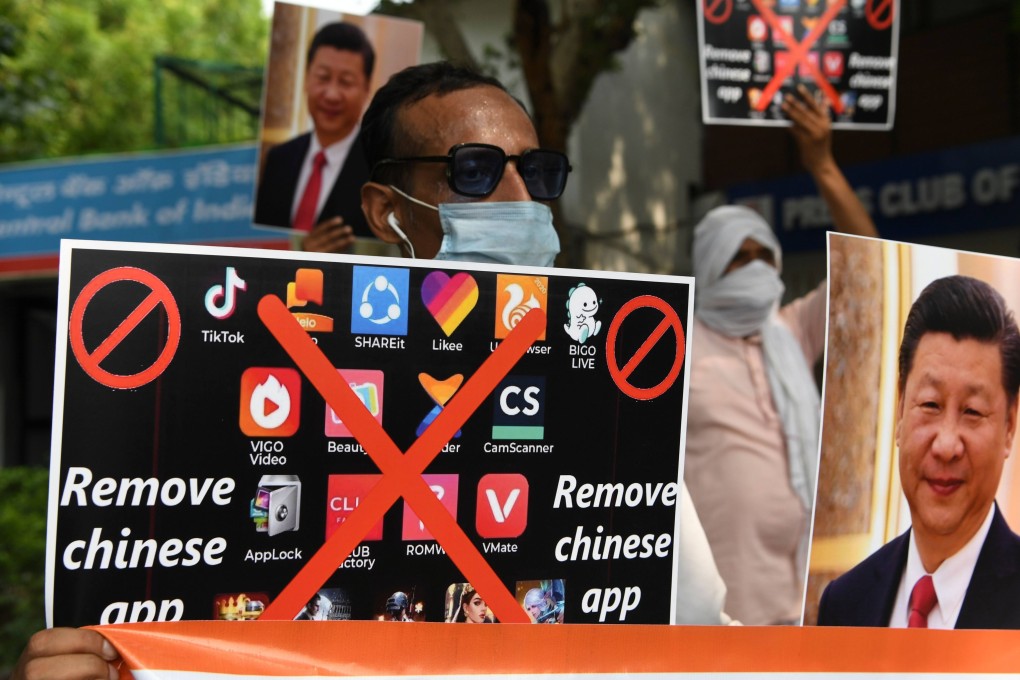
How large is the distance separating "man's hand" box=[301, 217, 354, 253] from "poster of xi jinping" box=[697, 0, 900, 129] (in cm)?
113

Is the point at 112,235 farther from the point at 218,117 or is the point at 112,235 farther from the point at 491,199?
the point at 491,199

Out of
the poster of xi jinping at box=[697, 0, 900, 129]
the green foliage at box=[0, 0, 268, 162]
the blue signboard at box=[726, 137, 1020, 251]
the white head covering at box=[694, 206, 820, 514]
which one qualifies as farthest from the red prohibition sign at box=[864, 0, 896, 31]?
the green foliage at box=[0, 0, 268, 162]

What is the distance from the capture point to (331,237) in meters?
3.00

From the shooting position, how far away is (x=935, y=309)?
69.4 inches

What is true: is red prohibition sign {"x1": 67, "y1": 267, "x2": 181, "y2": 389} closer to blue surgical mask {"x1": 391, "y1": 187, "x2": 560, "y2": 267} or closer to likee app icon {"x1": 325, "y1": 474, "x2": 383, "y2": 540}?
likee app icon {"x1": 325, "y1": 474, "x2": 383, "y2": 540}

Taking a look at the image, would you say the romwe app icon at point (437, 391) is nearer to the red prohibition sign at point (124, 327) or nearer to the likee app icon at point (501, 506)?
the likee app icon at point (501, 506)

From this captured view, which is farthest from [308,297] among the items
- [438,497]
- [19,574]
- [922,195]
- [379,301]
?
[922,195]

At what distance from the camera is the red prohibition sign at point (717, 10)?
3.31 meters

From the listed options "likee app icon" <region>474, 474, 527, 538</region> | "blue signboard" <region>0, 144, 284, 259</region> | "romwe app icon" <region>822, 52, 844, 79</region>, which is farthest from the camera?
"blue signboard" <region>0, 144, 284, 259</region>

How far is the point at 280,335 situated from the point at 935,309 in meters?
1.05

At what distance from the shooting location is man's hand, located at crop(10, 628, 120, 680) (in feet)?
4.11

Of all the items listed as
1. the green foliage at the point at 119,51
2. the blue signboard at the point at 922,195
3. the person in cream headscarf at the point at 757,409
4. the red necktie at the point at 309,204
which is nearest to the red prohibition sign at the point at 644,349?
the person in cream headscarf at the point at 757,409

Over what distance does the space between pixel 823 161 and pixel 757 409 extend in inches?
31.5

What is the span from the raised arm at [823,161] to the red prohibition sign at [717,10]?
12.6 inches
